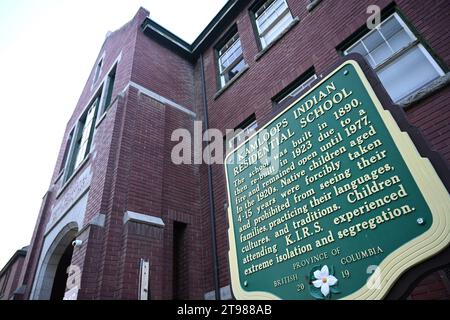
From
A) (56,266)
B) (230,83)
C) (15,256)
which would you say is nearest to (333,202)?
(230,83)

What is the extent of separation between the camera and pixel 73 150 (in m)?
11.1

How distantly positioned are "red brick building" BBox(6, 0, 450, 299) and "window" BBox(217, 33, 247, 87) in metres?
0.05

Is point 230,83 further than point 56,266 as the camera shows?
No

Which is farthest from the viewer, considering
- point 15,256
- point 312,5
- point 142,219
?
point 15,256

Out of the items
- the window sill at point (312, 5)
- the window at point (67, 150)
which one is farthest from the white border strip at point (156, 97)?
the window at point (67, 150)

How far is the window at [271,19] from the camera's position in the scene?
7816mm

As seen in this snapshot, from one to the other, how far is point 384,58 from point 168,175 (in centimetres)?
536

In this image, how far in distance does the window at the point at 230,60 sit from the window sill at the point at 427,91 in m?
5.39

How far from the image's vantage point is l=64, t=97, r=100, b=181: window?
9969 millimetres

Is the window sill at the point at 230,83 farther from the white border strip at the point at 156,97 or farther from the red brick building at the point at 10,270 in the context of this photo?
Result: the red brick building at the point at 10,270

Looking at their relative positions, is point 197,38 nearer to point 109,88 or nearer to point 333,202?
point 109,88

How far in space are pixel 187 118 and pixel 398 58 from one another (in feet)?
19.4

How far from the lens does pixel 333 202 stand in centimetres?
276

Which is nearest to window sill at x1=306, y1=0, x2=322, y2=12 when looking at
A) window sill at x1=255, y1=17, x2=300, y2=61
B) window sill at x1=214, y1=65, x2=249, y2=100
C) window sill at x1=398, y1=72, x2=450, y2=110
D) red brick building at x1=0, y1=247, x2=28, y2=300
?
window sill at x1=255, y1=17, x2=300, y2=61
